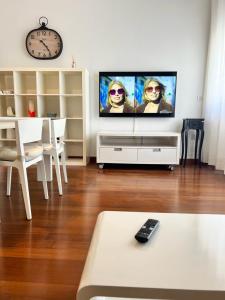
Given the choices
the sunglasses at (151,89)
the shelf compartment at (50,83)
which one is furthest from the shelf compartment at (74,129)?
the sunglasses at (151,89)

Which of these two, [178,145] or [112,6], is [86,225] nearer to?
[178,145]

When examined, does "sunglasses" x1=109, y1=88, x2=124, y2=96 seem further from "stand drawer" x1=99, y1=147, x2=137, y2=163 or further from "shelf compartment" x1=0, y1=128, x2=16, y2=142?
"shelf compartment" x1=0, y1=128, x2=16, y2=142

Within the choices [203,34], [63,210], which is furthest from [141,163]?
[203,34]

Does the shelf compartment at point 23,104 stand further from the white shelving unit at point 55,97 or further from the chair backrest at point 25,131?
the chair backrest at point 25,131

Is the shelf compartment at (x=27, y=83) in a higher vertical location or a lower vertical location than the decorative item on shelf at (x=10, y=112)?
higher

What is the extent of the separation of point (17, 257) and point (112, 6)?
11.9 feet

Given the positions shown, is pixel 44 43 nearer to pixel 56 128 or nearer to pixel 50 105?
pixel 50 105

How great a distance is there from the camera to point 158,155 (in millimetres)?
3426

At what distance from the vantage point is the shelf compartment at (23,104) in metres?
3.61

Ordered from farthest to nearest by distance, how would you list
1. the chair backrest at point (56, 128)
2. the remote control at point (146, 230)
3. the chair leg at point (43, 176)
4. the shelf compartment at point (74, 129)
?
the shelf compartment at point (74, 129)
the chair backrest at point (56, 128)
the chair leg at point (43, 176)
the remote control at point (146, 230)

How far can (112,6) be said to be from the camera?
3.59 m

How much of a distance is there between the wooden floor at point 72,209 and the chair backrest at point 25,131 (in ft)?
1.91

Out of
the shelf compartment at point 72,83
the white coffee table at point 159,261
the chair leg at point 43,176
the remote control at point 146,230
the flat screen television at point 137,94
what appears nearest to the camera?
the white coffee table at point 159,261

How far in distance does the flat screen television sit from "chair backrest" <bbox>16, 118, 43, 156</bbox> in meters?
1.93
